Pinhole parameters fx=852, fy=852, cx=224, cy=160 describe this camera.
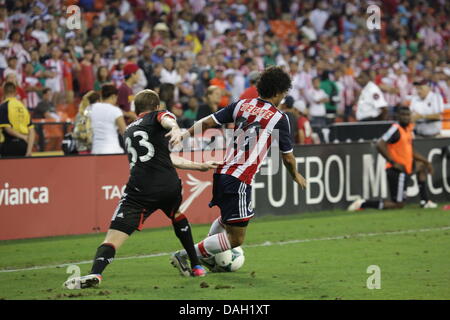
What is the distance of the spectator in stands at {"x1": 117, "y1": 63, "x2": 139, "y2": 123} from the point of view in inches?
588

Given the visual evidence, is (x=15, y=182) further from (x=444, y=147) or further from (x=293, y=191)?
(x=444, y=147)

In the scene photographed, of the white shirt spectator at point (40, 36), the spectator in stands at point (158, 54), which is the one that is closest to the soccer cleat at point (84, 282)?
the white shirt spectator at point (40, 36)

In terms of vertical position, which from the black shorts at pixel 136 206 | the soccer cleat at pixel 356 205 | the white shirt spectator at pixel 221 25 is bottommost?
the soccer cleat at pixel 356 205

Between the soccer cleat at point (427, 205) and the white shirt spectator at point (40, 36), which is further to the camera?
the white shirt spectator at point (40, 36)

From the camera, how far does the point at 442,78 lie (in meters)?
23.8

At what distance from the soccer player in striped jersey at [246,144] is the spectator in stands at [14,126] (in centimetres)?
623

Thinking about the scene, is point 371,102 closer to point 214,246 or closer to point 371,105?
point 371,105

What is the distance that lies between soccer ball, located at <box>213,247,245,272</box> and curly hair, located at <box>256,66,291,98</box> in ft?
6.07

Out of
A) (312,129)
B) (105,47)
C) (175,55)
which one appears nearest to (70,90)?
(105,47)

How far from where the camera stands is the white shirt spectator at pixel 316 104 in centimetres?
2158

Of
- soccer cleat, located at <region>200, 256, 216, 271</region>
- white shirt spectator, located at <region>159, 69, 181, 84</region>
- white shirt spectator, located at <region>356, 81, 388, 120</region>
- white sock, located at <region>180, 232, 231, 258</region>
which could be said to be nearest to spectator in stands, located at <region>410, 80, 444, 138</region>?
white shirt spectator, located at <region>356, 81, 388, 120</region>

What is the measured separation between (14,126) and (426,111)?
10525 millimetres

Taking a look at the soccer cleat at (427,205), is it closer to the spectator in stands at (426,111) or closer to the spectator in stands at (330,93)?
the spectator in stands at (426,111)

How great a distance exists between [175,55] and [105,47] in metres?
2.03
